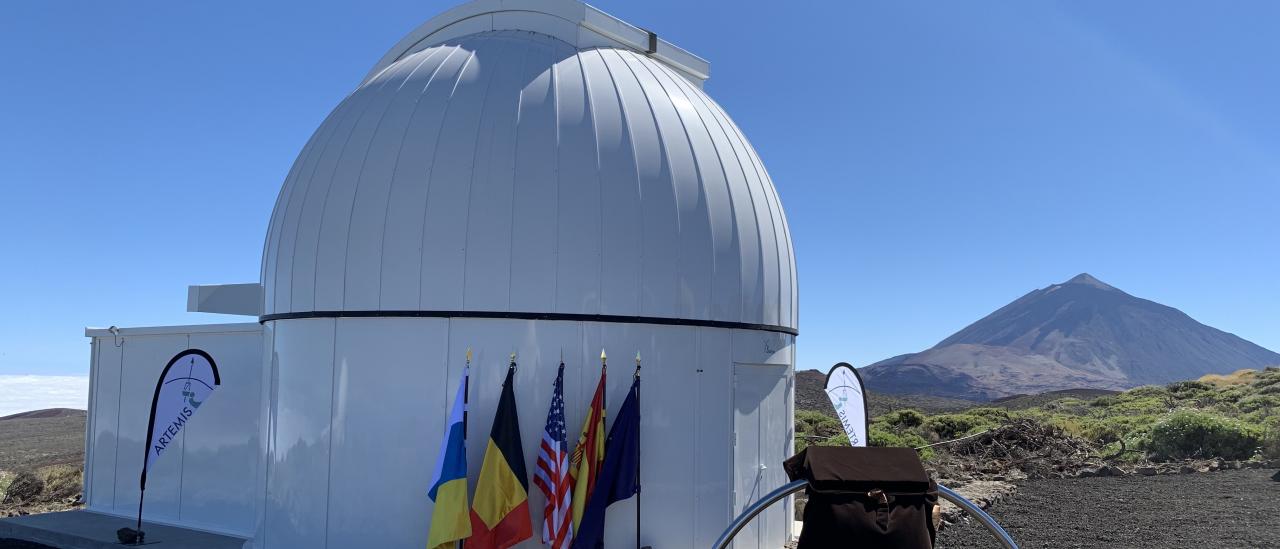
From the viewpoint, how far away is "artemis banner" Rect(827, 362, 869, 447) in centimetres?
856

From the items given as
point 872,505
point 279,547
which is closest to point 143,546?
point 279,547

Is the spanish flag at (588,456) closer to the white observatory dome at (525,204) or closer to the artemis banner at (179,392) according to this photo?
the white observatory dome at (525,204)

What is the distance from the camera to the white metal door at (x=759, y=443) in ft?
27.8

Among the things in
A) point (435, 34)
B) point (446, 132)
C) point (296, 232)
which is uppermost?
point (435, 34)


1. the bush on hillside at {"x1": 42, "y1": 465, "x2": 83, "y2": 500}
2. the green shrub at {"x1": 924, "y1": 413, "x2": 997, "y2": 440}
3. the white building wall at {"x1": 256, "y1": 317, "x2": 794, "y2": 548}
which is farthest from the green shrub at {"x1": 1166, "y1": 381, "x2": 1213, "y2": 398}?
the bush on hillside at {"x1": 42, "y1": 465, "x2": 83, "y2": 500}

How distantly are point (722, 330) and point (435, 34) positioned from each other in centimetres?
509

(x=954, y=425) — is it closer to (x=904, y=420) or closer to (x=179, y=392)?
(x=904, y=420)

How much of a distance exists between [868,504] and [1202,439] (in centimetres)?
1670

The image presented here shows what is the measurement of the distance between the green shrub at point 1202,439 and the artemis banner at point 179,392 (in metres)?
17.3

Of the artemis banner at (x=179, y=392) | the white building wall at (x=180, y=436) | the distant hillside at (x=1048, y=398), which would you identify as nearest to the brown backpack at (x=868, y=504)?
the white building wall at (x=180, y=436)

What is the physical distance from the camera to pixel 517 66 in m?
8.59

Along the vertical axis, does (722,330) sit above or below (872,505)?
above

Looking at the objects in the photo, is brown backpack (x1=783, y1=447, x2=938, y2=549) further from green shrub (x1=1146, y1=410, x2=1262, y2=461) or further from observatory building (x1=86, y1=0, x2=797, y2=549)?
green shrub (x1=1146, y1=410, x2=1262, y2=461)

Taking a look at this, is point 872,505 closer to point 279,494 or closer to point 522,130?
point 522,130
